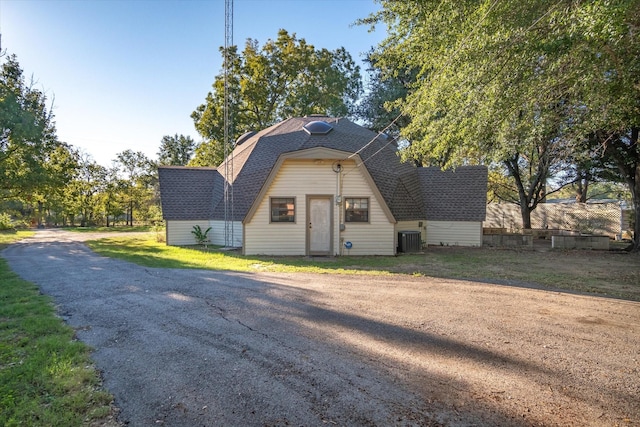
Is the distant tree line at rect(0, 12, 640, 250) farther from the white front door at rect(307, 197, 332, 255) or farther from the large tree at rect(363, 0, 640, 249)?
the white front door at rect(307, 197, 332, 255)

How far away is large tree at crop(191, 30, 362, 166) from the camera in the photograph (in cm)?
2720

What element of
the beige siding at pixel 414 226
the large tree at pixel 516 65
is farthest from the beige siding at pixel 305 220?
the large tree at pixel 516 65

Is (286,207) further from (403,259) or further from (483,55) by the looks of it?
(483,55)

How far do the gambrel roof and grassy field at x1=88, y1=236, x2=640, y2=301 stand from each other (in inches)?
112

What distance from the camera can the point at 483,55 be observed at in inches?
241

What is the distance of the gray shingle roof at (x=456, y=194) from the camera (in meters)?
15.7

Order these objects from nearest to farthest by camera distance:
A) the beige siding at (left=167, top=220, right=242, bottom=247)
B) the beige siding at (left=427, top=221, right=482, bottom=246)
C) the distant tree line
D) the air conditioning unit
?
1. the distant tree line
2. the air conditioning unit
3. the beige siding at (left=427, top=221, right=482, bottom=246)
4. the beige siding at (left=167, top=220, right=242, bottom=247)

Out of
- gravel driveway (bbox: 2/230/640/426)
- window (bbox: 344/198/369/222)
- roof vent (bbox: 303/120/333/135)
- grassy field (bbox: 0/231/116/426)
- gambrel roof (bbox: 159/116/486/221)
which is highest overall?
roof vent (bbox: 303/120/333/135)

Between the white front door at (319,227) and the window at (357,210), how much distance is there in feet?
2.45

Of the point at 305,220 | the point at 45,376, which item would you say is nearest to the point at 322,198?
the point at 305,220

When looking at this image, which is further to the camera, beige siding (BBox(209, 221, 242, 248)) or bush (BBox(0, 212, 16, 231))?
bush (BBox(0, 212, 16, 231))

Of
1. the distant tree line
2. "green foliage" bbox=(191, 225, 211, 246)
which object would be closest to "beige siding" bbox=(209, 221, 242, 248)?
"green foliage" bbox=(191, 225, 211, 246)

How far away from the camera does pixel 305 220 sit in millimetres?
12328

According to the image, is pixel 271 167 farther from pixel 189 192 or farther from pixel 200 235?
pixel 189 192
